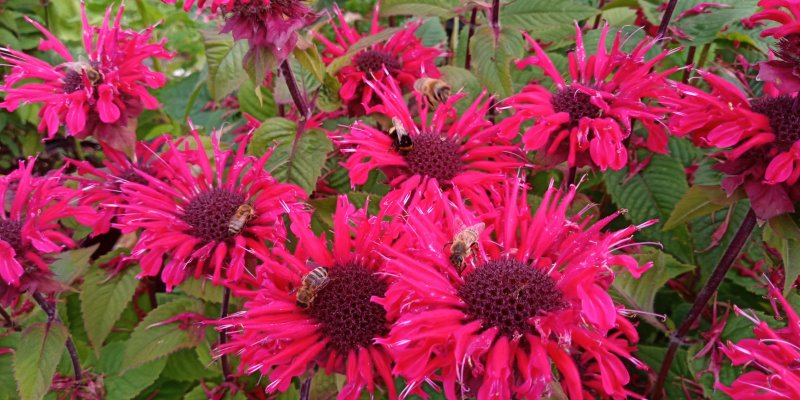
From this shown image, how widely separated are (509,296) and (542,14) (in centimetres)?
71

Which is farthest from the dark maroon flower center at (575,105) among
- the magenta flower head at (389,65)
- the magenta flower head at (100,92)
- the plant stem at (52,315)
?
the plant stem at (52,315)

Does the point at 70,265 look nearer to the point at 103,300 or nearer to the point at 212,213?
the point at 103,300

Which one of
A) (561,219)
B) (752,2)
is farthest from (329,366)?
(752,2)

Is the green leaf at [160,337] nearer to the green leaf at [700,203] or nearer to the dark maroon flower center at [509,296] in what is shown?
the dark maroon flower center at [509,296]

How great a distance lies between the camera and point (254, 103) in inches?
61.2

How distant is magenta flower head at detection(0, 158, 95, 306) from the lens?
3.32 ft

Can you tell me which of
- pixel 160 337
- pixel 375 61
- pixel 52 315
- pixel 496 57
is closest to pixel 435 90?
pixel 496 57

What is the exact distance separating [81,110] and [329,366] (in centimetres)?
68

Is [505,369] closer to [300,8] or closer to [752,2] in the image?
[300,8]

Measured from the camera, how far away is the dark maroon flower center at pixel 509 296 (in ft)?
2.41

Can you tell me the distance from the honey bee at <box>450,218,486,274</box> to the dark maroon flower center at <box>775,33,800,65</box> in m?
0.44

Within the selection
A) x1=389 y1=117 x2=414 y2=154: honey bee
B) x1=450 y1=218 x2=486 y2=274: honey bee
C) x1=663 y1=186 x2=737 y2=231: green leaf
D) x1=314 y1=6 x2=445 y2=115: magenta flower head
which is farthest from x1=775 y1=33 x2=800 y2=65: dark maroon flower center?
x1=314 y1=6 x2=445 y2=115: magenta flower head

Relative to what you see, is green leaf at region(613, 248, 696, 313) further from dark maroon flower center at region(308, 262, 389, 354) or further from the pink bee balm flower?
dark maroon flower center at region(308, 262, 389, 354)

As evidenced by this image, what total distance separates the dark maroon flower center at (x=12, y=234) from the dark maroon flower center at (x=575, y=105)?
930 mm
